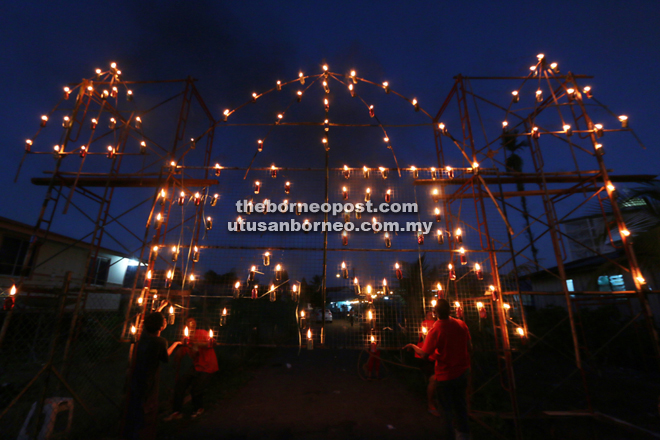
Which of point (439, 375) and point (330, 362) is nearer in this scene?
point (439, 375)

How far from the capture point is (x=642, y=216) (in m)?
6.80

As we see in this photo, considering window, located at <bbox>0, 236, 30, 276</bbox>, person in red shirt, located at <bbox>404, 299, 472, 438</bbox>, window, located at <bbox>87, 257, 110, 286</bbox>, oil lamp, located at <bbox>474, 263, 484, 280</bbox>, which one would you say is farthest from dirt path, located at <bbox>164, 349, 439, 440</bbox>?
window, located at <bbox>0, 236, 30, 276</bbox>

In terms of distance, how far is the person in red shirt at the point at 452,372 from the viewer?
397cm

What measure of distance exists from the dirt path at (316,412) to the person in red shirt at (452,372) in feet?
4.89

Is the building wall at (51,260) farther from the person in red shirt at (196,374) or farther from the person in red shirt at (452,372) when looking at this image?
the person in red shirt at (452,372)

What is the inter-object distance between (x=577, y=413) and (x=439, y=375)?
2.99 meters

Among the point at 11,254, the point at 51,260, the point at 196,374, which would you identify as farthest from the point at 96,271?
the point at 51,260

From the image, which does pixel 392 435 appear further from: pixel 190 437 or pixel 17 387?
pixel 17 387

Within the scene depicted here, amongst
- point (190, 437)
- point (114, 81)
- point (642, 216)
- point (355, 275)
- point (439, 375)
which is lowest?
point (190, 437)

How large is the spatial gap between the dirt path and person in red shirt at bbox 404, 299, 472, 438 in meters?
1.49

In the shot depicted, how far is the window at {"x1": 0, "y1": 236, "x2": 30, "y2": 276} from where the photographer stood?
12289 mm

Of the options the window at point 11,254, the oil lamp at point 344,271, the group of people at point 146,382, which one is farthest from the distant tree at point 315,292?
the window at point 11,254

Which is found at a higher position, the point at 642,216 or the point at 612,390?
the point at 642,216

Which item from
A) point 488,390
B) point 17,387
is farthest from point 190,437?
point 488,390
